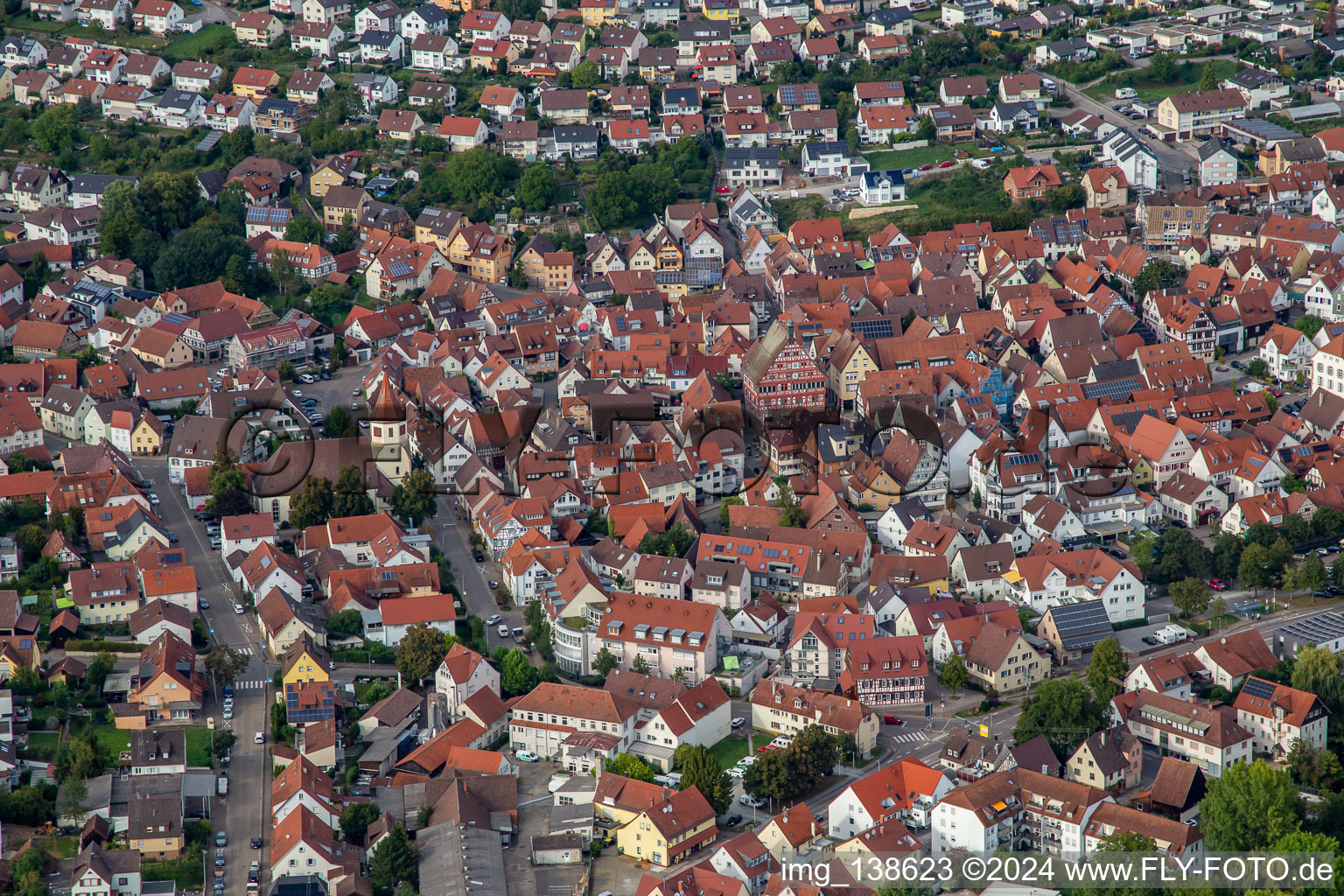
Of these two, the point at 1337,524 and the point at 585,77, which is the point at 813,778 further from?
the point at 585,77

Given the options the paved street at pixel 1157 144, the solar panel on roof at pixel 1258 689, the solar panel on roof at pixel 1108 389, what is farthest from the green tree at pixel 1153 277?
the solar panel on roof at pixel 1258 689

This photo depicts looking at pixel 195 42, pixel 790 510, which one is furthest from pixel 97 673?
pixel 195 42

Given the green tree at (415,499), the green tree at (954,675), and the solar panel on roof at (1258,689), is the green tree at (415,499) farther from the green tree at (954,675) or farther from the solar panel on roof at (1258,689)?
the solar panel on roof at (1258,689)

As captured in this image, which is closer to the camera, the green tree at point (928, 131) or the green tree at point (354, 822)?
the green tree at point (354, 822)

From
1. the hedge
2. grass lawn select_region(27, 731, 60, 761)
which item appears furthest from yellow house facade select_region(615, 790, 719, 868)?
the hedge

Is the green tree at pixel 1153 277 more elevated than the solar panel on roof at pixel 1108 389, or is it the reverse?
the green tree at pixel 1153 277

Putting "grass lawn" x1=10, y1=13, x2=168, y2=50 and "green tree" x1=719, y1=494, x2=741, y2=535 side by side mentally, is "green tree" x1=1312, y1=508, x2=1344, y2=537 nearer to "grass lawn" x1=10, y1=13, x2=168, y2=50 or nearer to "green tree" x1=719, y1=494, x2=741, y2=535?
"green tree" x1=719, y1=494, x2=741, y2=535
